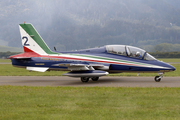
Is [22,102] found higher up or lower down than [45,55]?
lower down

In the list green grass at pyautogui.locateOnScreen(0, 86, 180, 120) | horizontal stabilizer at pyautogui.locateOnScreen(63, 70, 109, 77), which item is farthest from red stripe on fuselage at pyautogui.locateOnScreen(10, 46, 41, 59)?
green grass at pyautogui.locateOnScreen(0, 86, 180, 120)

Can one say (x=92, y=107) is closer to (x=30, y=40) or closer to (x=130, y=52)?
(x=130, y=52)

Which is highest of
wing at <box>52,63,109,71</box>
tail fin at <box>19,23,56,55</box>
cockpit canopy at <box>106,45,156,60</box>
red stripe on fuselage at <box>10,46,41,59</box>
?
tail fin at <box>19,23,56,55</box>

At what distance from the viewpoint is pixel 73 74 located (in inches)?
640

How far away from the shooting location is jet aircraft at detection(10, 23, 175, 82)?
1628 cm

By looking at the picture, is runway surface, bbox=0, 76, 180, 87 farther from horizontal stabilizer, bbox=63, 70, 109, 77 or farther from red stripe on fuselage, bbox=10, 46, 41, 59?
red stripe on fuselage, bbox=10, 46, 41, 59

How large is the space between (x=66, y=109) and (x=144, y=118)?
269 centimetres

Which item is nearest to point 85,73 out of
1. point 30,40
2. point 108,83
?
point 108,83

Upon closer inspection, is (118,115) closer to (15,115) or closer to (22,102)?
(15,115)

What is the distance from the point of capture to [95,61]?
17000mm

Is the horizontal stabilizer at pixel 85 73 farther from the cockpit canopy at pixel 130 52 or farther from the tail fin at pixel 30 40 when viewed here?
the tail fin at pixel 30 40

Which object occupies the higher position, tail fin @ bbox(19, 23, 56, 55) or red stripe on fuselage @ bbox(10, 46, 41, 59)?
tail fin @ bbox(19, 23, 56, 55)

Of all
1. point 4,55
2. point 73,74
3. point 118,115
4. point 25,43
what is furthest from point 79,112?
point 4,55

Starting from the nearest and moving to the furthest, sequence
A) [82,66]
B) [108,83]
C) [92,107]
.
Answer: [92,107] < [108,83] < [82,66]
